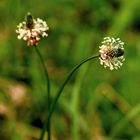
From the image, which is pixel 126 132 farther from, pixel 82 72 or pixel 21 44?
pixel 21 44

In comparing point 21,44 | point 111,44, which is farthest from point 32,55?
point 111,44

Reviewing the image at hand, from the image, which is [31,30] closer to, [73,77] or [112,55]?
[112,55]

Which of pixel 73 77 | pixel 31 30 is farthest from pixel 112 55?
pixel 73 77

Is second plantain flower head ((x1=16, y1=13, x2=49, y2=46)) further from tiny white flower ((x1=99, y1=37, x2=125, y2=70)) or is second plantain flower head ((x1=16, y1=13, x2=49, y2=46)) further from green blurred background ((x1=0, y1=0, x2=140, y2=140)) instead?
green blurred background ((x1=0, y1=0, x2=140, y2=140))

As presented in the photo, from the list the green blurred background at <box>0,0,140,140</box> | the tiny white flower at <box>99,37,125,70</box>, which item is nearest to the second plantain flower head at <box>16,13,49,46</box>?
the tiny white flower at <box>99,37,125,70</box>

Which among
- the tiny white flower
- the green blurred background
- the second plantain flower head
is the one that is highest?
the green blurred background

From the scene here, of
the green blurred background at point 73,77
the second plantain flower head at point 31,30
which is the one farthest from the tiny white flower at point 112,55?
the green blurred background at point 73,77

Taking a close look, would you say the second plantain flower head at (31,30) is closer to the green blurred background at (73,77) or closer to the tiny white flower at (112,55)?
the tiny white flower at (112,55)

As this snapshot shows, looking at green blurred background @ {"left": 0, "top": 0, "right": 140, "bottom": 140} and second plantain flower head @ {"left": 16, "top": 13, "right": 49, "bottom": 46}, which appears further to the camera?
green blurred background @ {"left": 0, "top": 0, "right": 140, "bottom": 140}
